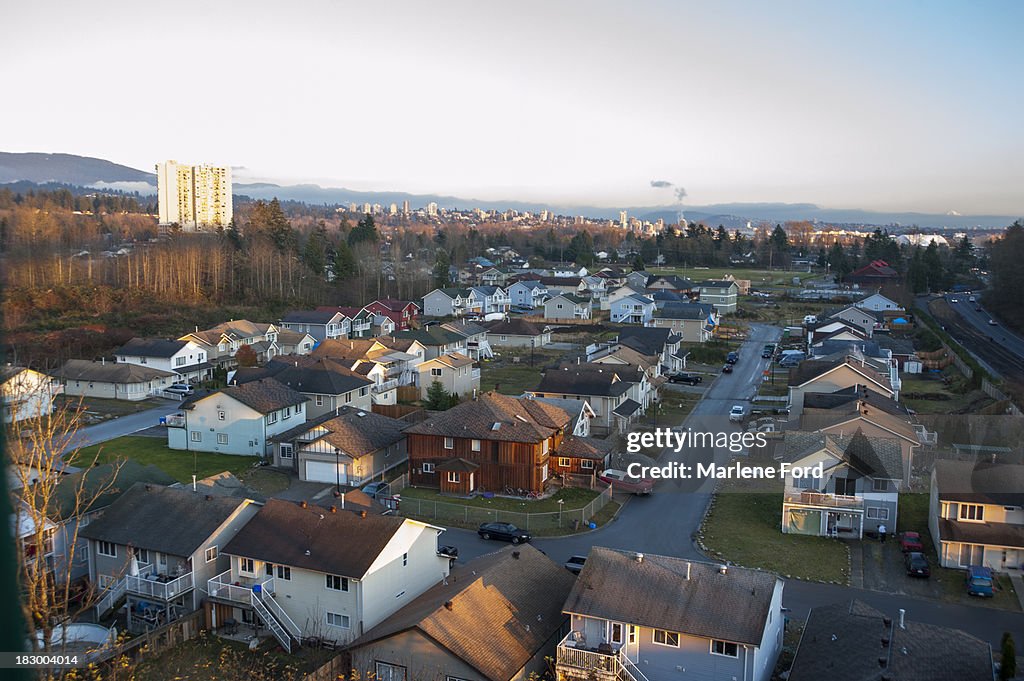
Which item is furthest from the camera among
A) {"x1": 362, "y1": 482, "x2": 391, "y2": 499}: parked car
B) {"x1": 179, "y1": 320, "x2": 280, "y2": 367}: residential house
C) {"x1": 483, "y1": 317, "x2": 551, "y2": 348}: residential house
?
{"x1": 483, "y1": 317, "x2": 551, "y2": 348}: residential house

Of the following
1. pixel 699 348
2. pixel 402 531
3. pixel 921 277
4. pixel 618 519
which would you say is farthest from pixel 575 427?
pixel 921 277

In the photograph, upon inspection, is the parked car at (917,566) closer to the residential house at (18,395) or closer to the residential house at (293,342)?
the residential house at (18,395)

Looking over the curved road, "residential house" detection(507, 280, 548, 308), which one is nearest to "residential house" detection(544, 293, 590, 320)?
"residential house" detection(507, 280, 548, 308)

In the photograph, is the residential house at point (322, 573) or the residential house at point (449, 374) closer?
the residential house at point (322, 573)

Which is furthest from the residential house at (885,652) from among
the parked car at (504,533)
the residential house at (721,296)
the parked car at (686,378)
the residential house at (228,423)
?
the residential house at (721,296)

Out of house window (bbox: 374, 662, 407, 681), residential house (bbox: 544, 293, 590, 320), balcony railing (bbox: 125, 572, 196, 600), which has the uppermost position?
residential house (bbox: 544, 293, 590, 320)

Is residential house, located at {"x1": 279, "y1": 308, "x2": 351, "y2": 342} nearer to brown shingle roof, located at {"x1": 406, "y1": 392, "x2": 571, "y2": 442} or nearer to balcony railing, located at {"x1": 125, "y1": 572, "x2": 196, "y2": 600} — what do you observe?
brown shingle roof, located at {"x1": 406, "y1": 392, "x2": 571, "y2": 442}

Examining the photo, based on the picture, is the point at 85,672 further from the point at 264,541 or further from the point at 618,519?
the point at 618,519

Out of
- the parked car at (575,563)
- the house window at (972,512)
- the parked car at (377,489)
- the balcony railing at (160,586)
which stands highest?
the house window at (972,512)

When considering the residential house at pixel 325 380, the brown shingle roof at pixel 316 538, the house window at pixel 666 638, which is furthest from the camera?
the residential house at pixel 325 380
